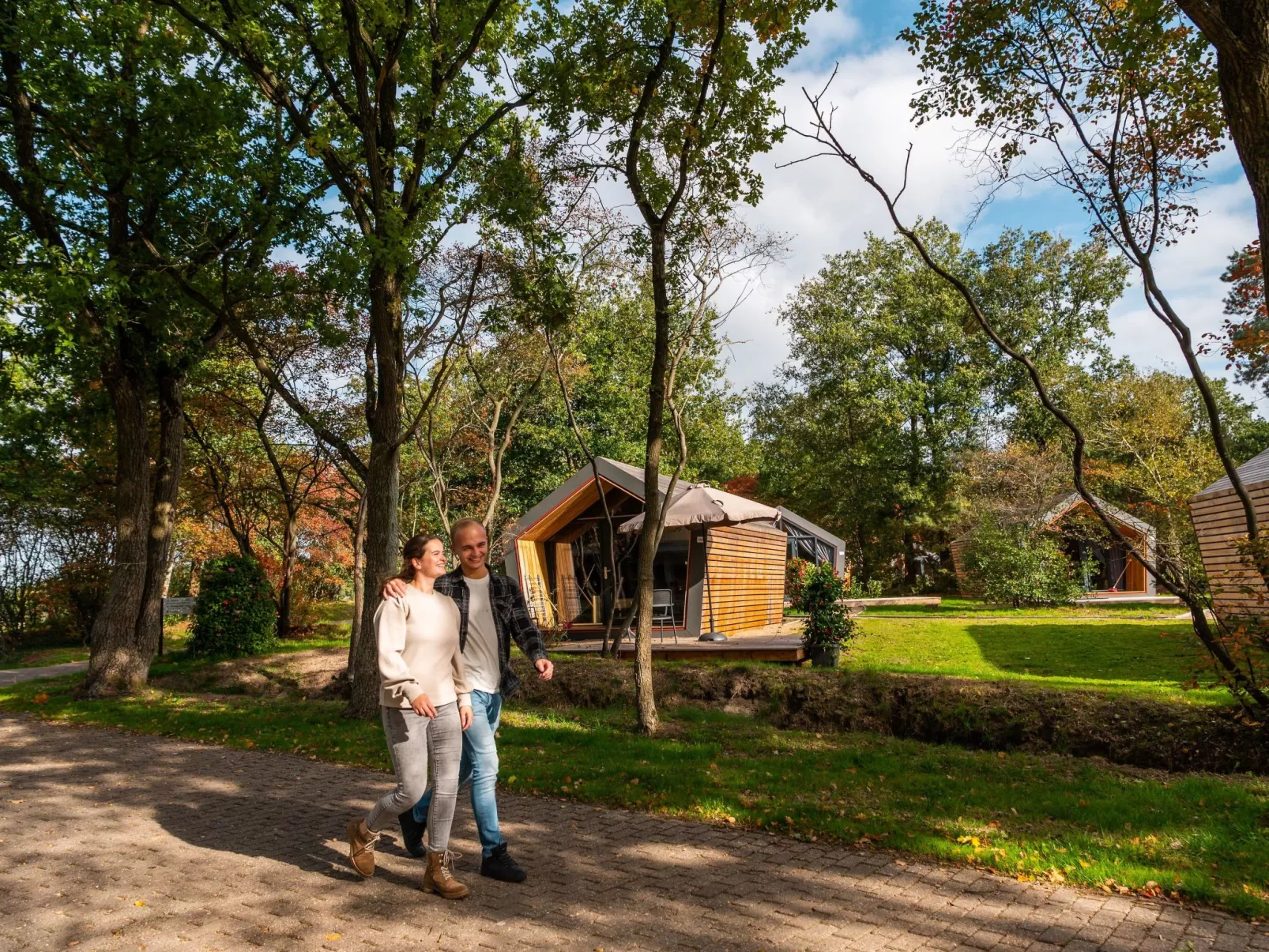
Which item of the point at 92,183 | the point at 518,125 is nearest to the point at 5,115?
the point at 92,183

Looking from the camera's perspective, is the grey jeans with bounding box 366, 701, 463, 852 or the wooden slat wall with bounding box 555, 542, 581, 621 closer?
the grey jeans with bounding box 366, 701, 463, 852

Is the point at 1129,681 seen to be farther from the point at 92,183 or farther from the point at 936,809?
the point at 92,183

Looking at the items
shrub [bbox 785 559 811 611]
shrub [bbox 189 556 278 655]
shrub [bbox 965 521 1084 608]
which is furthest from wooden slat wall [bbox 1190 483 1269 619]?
shrub [bbox 189 556 278 655]

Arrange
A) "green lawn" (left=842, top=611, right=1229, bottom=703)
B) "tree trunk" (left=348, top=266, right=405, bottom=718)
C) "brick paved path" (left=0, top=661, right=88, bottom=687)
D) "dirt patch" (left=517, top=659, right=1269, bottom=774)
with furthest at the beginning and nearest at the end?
"brick paved path" (left=0, top=661, right=88, bottom=687), "green lawn" (left=842, top=611, right=1229, bottom=703), "tree trunk" (left=348, top=266, right=405, bottom=718), "dirt patch" (left=517, top=659, right=1269, bottom=774)

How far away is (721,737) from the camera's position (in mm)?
8305

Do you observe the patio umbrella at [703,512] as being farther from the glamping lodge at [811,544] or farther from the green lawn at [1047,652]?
the glamping lodge at [811,544]

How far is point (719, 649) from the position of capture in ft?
44.5

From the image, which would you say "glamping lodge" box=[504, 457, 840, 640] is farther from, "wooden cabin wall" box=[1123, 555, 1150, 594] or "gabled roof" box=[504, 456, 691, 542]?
"wooden cabin wall" box=[1123, 555, 1150, 594]

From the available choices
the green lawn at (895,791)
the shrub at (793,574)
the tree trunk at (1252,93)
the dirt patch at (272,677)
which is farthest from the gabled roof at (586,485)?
the tree trunk at (1252,93)

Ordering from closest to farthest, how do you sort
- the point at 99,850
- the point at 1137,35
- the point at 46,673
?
1. the point at 99,850
2. the point at 1137,35
3. the point at 46,673

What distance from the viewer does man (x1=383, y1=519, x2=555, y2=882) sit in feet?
13.9

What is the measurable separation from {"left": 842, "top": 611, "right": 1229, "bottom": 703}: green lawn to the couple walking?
23.4 ft

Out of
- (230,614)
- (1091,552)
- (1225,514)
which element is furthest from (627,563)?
(1091,552)

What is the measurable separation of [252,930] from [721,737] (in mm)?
5392
